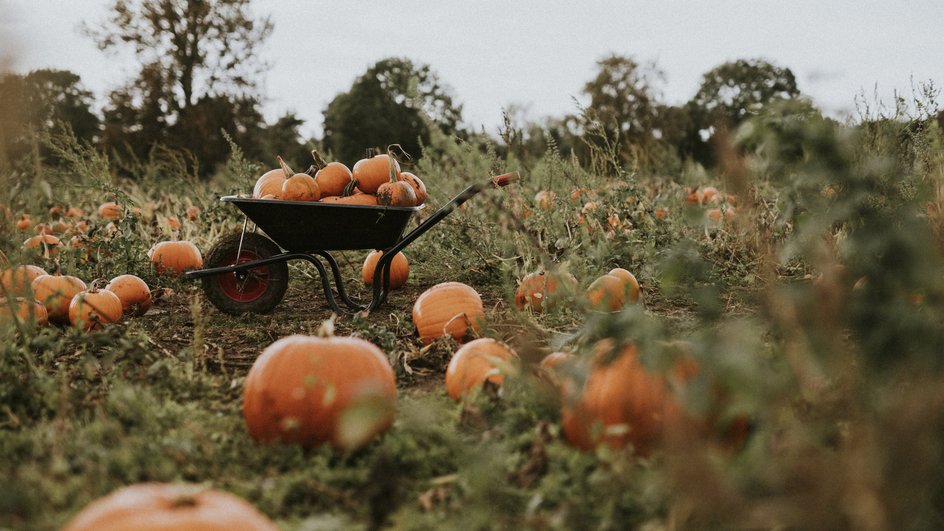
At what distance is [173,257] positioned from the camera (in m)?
4.75

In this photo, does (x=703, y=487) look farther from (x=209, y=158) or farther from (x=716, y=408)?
(x=209, y=158)

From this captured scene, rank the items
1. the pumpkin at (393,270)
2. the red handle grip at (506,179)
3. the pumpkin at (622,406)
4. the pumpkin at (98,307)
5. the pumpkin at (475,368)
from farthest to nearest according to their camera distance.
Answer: the pumpkin at (393,270), the pumpkin at (98,307), the red handle grip at (506,179), the pumpkin at (475,368), the pumpkin at (622,406)

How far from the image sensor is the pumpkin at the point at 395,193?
3791 millimetres

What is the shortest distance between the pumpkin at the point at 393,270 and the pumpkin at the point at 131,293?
4.73 feet

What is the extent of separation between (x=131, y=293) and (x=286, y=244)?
98 cm

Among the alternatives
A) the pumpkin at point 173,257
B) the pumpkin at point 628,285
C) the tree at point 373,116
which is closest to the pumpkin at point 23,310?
the pumpkin at point 173,257

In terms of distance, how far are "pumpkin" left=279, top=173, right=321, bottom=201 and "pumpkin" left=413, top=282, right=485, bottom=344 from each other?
0.99 meters

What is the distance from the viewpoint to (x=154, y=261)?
15.3 feet

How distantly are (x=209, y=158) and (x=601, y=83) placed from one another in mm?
21435

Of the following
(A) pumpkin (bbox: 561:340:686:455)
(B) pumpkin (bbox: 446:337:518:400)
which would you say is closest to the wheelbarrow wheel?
(B) pumpkin (bbox: 446:337:518:400)

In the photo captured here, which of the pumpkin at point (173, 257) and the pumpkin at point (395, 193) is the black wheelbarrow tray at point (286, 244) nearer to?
the pumpkin at point (395, 193)

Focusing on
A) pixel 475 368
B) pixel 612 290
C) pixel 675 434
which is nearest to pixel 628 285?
pixel 612 290

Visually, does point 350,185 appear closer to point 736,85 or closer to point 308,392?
point 308,392

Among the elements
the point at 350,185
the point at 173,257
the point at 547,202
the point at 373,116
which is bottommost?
the point at 173,257
